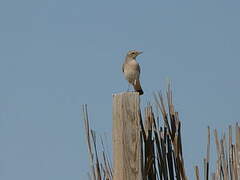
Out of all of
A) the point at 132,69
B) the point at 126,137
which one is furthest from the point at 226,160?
the point at 132,69

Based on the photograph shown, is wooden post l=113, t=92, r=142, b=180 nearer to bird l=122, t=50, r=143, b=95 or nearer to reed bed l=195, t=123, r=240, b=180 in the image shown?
reed bed l=195, t=123, r=240, b=180

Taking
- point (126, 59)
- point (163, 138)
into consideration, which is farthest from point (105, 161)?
point (126, 59)

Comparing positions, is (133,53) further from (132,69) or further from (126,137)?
(126,137)

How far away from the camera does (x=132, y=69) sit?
8.09 meters

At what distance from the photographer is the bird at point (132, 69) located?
808 centimetres

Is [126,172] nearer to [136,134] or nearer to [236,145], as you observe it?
[136,134]

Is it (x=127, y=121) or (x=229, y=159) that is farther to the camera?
(x=229, y=159)

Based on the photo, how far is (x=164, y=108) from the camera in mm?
4422

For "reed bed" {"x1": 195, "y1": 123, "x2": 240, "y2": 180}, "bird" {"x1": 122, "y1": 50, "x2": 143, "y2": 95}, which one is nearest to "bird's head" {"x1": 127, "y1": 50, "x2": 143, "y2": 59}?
"bird" {"x1": 122, "y1": 50, "x2": 143, "y2": 95}

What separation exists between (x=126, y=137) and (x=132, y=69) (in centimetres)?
462

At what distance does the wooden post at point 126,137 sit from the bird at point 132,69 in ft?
14.4

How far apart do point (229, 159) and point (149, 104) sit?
915 millimetres

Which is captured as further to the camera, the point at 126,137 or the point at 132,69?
the point at 132,69

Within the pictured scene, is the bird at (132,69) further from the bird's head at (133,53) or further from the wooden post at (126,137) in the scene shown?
the wooden post at (126,137)
